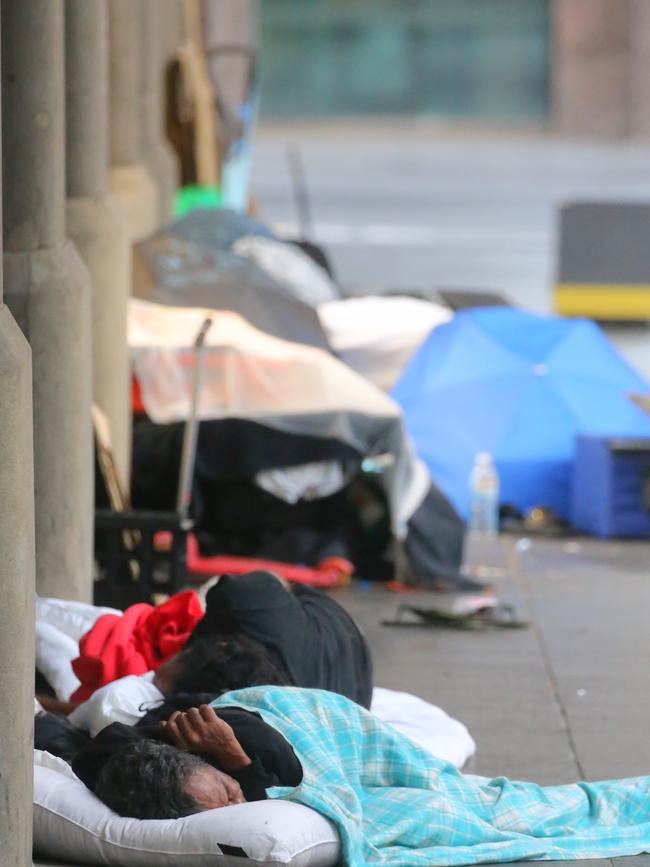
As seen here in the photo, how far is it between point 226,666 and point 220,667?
0.02 metres

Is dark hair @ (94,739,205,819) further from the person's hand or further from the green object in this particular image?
the green object

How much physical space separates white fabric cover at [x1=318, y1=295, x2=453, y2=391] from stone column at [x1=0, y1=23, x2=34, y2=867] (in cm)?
728

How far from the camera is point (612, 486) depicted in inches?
420

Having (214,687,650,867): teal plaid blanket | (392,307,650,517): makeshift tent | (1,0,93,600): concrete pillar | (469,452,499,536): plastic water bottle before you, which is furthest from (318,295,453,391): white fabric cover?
(214,687,650,867): teal plaid blanket

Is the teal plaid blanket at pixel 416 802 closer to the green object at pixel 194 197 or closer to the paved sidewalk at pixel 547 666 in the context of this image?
the paved sidewalk at pixel 547 666

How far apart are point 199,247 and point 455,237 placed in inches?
591

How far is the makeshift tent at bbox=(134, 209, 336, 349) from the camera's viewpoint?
11.0 meters

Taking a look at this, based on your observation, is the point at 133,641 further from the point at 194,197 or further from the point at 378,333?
the point at 194,197

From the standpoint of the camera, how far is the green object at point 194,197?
59.3 ft

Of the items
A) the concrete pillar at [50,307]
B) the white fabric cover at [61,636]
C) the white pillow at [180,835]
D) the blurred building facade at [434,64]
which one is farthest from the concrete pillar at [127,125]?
the blurred building facade at [434,64]

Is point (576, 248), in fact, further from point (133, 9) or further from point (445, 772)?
point (445, 772)

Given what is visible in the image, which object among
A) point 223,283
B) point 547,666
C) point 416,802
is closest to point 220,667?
point 416,802

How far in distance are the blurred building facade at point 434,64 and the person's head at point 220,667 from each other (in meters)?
42.3

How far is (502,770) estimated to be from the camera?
6.23 meters
